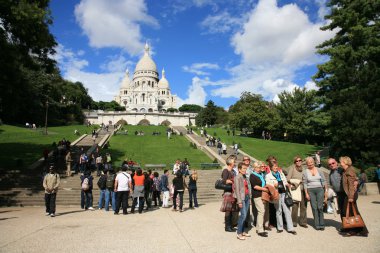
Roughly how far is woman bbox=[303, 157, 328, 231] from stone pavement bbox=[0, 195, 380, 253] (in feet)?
1.04

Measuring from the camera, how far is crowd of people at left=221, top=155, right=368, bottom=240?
712 cm

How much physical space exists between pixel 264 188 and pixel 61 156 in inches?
755

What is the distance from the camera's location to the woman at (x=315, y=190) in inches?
301

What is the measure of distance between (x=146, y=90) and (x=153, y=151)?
8532 centimetres

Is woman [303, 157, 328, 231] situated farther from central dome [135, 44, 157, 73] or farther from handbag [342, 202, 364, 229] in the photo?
central dome [135, 44, 157, 73]

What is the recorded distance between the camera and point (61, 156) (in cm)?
2269

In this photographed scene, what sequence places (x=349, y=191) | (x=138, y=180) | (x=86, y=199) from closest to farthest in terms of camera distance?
(x=349, y=191) → (x=138, y=180) → (x=86, y=199)

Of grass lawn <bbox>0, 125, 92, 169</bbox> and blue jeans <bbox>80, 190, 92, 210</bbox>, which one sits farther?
grass lawn <bbox>0, 125, 92, 169</bbox>

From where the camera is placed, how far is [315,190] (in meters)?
7.82

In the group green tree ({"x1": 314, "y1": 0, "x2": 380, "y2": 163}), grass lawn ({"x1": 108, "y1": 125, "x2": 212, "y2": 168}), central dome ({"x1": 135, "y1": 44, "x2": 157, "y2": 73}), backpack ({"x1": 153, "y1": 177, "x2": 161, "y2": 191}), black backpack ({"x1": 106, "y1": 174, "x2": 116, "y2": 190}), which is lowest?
backpack ({"x1": 153, "y1": 177, "x2": 161, "y2": 191})

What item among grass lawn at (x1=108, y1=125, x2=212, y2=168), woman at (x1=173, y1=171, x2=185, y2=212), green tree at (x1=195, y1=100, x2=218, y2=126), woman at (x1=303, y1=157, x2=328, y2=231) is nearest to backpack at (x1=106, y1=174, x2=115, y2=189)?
woman at (x1=173, y1=171, x2=185, y2=212)

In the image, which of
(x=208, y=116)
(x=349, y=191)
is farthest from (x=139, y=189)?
(x=208, y=116)

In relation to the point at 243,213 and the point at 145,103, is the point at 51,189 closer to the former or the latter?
the point at 243,213

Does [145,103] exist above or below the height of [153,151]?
above
